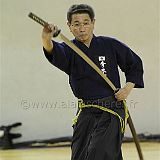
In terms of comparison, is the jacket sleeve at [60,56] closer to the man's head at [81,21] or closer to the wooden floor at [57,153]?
the man's head at [81,21]

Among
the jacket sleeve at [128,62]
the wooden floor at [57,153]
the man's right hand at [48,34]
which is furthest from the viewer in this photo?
the wooden floor at [57,153]

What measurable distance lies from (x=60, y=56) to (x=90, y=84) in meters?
0.25

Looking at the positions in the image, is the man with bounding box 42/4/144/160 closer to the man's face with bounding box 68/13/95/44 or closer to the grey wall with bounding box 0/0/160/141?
the man's face with bounding box 68/13/95/44

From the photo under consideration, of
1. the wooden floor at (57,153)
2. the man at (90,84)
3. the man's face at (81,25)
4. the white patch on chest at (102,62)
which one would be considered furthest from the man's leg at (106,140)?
the wooden floor at (57,153)

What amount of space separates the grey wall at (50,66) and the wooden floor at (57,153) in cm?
43

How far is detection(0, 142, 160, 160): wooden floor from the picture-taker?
3.74 metres

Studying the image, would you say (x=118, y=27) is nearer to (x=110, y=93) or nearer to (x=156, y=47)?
(x=156, y=47)

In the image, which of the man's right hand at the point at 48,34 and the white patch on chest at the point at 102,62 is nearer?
the man's right hand at the point at 48,34

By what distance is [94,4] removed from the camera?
4746mm

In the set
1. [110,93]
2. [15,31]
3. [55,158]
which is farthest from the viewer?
[15,31]

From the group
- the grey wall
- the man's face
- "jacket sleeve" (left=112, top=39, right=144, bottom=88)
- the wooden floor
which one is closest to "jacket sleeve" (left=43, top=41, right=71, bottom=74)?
the man's face

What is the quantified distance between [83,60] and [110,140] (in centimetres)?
51

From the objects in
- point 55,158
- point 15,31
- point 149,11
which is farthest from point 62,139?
point 149,11

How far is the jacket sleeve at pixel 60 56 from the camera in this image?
2.27m
